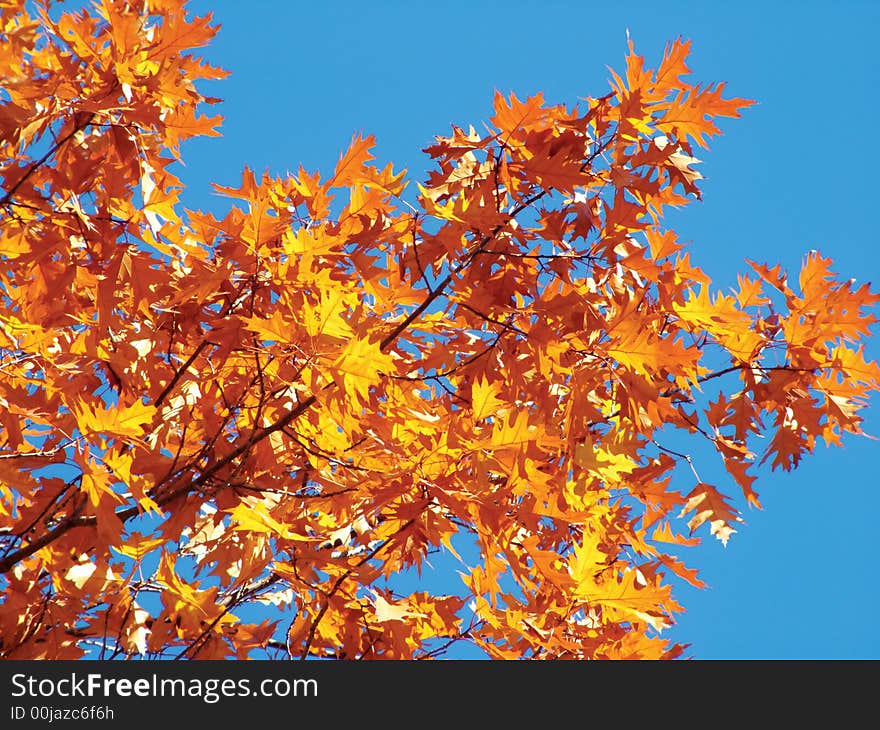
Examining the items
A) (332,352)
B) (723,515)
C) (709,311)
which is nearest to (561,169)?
(709,311)

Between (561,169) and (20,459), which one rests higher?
(561,169)

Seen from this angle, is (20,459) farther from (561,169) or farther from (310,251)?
(561,169)

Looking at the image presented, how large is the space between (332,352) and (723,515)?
1.42m

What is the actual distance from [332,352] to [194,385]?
33.5 inches

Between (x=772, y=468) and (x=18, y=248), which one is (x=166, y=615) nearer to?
(x=18, y=248)

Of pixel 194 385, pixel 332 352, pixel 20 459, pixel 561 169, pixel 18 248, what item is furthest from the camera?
pixel 18 248

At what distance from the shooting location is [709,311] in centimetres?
291

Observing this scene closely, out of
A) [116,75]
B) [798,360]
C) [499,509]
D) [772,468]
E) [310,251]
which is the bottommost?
[499,509]

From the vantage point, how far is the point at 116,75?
288 centimetres

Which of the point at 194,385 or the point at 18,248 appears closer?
the point at 194,385

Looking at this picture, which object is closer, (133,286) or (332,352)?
(332,352)

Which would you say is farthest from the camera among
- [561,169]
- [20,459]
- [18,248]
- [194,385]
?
[18,248]

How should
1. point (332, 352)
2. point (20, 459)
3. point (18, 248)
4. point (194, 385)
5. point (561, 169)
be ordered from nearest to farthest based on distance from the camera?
point (332, 352)
point (561, 169)
point (20, 459)
point (194, 385)
point (18, 248)

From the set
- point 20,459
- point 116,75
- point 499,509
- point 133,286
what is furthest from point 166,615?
point 116,75
